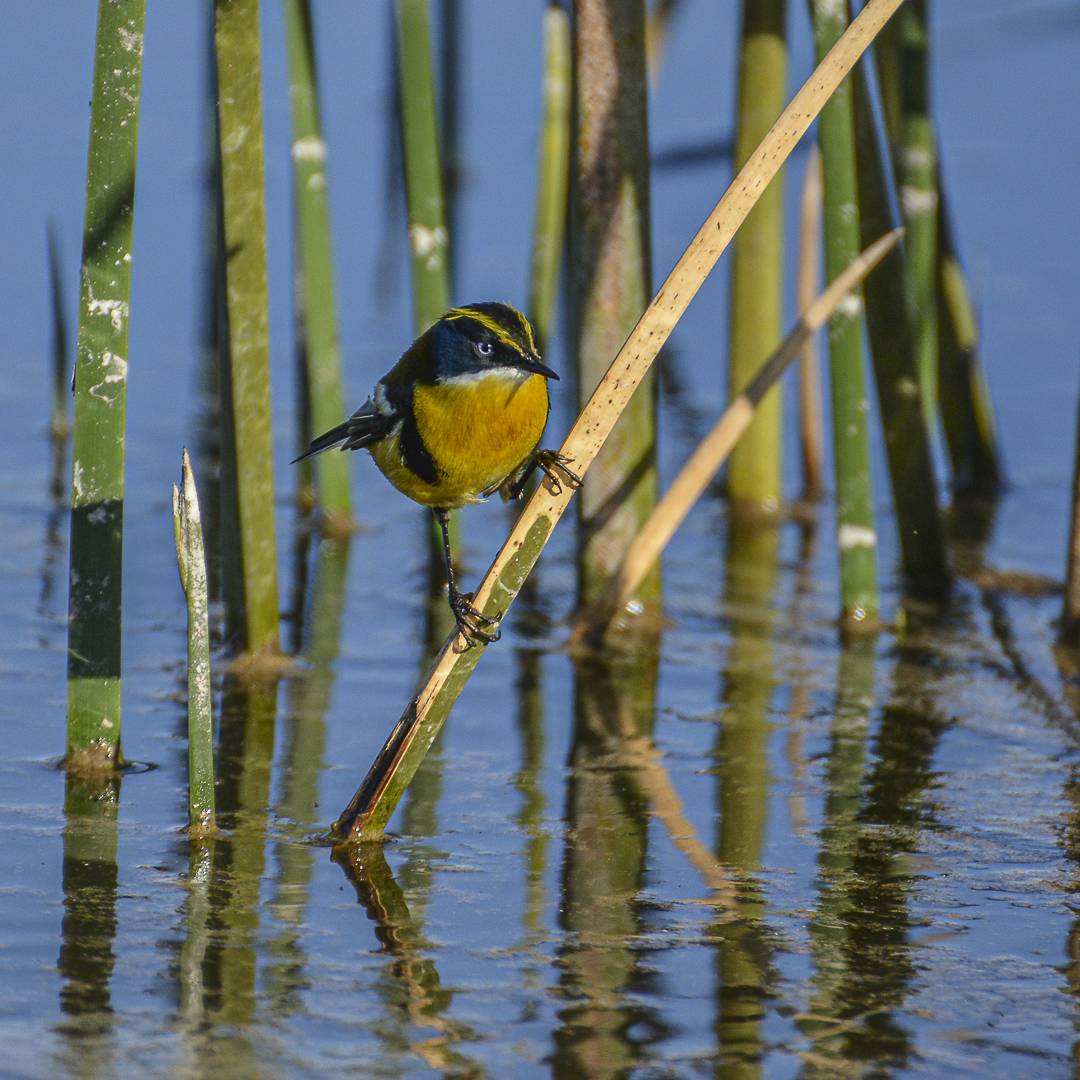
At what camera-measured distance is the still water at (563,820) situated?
386cm

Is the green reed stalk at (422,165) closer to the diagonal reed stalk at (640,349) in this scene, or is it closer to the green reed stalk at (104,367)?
the green reed stalk at (104,367)

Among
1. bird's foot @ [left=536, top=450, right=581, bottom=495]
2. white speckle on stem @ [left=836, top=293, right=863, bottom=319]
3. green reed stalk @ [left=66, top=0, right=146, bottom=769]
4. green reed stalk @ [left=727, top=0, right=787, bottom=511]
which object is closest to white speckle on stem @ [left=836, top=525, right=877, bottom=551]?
white speckle on stem @ [left=836, top=293, right=863, bottom=319]

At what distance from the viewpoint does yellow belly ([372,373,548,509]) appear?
4859 mm

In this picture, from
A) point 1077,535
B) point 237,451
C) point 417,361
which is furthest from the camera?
point 1077,535

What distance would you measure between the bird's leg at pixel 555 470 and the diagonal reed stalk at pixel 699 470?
1229 millimetres

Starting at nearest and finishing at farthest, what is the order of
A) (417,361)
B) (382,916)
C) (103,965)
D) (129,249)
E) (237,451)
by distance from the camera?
(103,965) → (382,916) → (129,249) → (417,361) → (237,451)

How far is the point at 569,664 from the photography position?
659 centimetres

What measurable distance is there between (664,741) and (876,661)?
118 centimetres

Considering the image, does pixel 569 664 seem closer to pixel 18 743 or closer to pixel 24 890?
pixel 18 743

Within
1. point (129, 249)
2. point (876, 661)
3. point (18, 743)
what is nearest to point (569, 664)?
point (876, 661)

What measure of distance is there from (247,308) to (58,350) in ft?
10.1

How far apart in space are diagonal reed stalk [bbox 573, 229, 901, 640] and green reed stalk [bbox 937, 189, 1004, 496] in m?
1.48

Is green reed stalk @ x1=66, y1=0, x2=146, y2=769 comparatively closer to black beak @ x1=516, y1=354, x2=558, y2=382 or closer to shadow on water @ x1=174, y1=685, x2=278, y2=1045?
shadow on water @ x1=174, y1=685, x2=278, y2=1045

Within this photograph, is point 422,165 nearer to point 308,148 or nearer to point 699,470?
point 308,148
